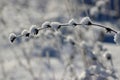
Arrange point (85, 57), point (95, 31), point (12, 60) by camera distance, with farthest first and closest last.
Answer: point (12, 60) → point (95, 31) → point (85, 57)

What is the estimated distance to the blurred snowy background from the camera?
9.32 feet

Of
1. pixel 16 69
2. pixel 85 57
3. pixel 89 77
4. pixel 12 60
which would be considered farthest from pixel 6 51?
pixel 89 77

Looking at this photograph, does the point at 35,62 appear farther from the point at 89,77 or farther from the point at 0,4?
the point at 89,77

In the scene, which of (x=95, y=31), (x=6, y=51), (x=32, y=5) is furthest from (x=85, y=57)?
(x=32, y=5)

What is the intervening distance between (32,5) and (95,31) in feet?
9.85

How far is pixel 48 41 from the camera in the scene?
4.12 meters

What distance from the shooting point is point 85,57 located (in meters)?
2.63

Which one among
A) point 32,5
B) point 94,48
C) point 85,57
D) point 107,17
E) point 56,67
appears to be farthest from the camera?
point 32,5

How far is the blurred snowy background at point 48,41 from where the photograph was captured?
284cm

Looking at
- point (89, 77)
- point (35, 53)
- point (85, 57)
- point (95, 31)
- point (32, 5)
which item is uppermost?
point (32, 5)

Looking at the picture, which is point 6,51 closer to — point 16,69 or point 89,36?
point 16,69

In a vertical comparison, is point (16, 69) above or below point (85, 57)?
above

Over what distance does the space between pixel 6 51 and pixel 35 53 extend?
0.41m

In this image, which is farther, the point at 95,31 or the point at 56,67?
the point at 56,67
